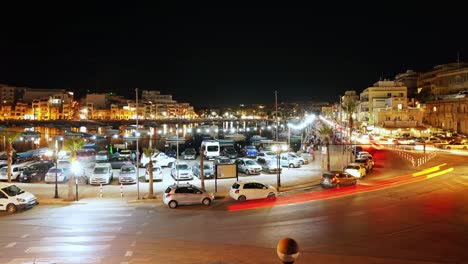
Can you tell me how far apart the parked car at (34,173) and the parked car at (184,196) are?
1418 cm

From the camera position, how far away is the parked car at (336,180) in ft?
84.8

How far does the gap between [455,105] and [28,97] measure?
600 ft

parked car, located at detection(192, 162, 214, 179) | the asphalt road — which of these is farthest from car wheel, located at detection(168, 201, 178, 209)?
parked car, located at detection(192, 162, 214, 179)

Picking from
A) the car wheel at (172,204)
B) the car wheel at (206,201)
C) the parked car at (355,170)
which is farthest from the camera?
the parked car at (355,170)

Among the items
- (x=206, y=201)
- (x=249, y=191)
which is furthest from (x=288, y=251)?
(x=249, y=191)

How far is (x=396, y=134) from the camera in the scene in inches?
2783

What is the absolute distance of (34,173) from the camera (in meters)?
29.5

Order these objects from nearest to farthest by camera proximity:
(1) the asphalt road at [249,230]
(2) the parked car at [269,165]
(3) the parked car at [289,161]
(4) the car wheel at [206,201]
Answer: (1) the asphalt road at [249,230], (4) the car wheel at [206,201], (2) the parked car at [269,165], (3) the parked car at [289,161]

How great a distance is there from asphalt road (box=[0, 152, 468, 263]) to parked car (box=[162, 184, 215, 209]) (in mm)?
468

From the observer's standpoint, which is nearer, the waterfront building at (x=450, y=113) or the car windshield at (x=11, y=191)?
the car windshield at (x=11, y=191)

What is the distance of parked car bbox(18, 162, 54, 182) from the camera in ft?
95.7

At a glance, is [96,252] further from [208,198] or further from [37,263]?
[208,198]

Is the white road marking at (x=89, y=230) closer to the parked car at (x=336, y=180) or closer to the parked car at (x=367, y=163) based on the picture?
the parked car at (x=336, y=180)

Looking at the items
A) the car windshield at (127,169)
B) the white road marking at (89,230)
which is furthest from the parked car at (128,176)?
the white road marking at (89,230)
